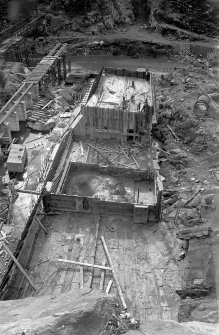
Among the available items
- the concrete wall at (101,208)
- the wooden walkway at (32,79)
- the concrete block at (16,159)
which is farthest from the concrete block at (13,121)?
the concrete wall at (101,208)

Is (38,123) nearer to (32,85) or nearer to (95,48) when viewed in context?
(32,85)

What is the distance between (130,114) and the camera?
20.8 m

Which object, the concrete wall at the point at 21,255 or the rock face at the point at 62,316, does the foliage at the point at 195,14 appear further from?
the rock face at the point at 62,316

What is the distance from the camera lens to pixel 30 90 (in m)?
27.2

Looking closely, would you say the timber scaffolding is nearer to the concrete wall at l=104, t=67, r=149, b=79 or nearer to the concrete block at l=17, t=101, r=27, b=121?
the concrete block at l=17, t=101, r=27, b=121

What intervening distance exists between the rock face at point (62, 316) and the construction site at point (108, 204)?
0.08 feet

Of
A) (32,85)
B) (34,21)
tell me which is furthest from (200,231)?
(34,21)

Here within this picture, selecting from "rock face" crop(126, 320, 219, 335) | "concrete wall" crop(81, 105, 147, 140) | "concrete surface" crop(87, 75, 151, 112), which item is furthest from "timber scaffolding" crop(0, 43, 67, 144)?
"rock face" crop(126, 320, 219, 335)

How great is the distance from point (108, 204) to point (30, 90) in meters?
15.1

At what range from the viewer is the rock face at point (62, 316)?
5.89 meters

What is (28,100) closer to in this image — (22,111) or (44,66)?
A: (22,111)

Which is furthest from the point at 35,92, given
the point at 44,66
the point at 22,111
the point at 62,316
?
the point at 62,316

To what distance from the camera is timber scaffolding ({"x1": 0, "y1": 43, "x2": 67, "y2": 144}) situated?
2299 centimetres

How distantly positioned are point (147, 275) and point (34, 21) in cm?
3848
